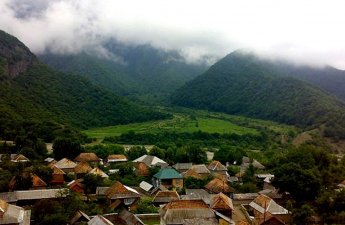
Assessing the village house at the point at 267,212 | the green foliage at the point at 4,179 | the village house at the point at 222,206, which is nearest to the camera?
the village house at the point at 267,212

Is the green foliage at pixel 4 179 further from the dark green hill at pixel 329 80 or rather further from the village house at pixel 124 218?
the dark green hill at pixel 329 80

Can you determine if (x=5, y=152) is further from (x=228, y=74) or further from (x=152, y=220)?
(x=228, y=74)

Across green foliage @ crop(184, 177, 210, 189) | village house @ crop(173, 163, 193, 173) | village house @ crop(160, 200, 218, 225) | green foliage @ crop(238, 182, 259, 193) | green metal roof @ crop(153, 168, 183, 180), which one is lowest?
village house @ crop(173, 163, 193, 173)

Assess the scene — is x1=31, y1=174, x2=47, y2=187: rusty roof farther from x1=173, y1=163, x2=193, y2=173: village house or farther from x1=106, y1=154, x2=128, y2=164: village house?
x1=173, y1=163, x2=193, y2=173: village house

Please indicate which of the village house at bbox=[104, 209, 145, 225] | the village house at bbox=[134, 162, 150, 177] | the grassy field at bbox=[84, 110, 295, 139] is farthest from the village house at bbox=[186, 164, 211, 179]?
the grassy field at bbox=[84, 110, 295, 139]

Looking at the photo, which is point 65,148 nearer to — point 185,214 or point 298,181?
point 185,214

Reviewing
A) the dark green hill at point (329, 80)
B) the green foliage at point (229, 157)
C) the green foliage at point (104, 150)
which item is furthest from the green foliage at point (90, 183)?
the dark green hill at point (329, 80)

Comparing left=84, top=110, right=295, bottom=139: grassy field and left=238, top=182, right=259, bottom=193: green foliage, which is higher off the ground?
left=238, top=182, right=259, bottom=193: green foliage
